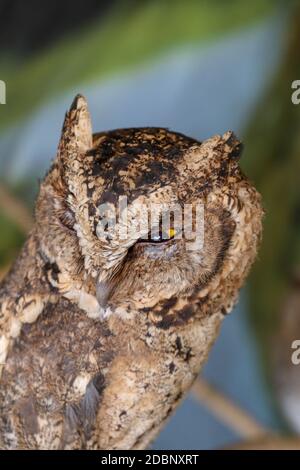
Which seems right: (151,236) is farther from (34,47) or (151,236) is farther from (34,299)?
(34,47)

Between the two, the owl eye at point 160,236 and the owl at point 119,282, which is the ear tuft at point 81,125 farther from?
the owl eye at point 160,236

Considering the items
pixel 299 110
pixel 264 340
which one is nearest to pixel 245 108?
pixel 299 110

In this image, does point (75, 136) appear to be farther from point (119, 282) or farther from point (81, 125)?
point (119, 282)

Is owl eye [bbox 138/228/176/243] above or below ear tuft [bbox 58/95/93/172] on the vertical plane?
below

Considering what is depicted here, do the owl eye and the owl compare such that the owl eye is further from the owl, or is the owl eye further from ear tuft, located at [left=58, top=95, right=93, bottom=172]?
ear tuft, located at [left=58, top=95, right=93, bottom=172]

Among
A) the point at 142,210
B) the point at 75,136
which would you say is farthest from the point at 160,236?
the point at 75,136

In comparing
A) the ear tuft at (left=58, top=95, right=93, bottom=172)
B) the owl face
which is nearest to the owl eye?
the owl face

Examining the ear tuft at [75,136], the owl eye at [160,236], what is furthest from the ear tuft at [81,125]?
the owl eye at [160,236]
